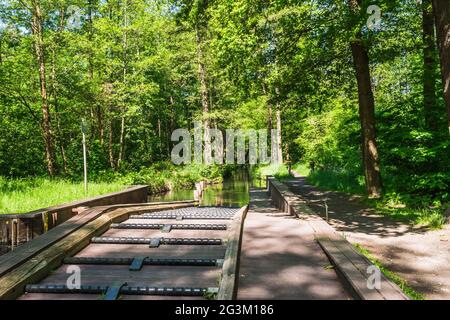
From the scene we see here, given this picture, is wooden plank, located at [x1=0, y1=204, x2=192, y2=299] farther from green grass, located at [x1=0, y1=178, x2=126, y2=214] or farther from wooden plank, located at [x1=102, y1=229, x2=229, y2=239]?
green grass, located at [x1=0, y1=178, x2=126, y2=214]

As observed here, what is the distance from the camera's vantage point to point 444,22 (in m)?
7.92

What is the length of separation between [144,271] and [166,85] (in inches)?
1427

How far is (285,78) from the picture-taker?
565 inches

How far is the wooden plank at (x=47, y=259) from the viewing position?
12.4 ft

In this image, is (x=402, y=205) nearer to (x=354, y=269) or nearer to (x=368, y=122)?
(x=368, y=122)

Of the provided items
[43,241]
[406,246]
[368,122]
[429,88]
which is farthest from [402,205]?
[43,241]

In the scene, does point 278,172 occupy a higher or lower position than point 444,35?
lower

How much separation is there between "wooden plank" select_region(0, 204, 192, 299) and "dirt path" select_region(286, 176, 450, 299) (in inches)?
178

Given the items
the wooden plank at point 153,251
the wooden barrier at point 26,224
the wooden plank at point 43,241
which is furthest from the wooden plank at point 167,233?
the wooden barrier at point 26,224

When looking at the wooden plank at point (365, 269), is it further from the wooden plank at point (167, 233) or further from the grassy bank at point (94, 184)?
the grassy bank at point (94, 184)

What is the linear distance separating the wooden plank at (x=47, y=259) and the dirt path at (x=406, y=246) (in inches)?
178

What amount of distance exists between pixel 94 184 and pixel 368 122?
9.67 metres

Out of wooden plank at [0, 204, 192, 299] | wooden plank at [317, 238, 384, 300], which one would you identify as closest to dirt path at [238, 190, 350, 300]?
wooden plank at [317, 238, 384, 300]

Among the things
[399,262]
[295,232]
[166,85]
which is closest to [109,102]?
[166,85]
